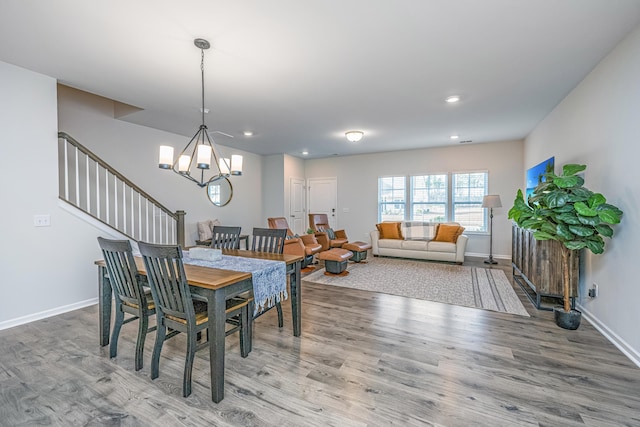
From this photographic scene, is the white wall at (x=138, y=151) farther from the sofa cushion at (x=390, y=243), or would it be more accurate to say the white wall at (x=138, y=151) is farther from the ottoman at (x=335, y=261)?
the sofa cushion at (x=390, y=243)

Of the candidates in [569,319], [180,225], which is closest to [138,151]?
[180,225]

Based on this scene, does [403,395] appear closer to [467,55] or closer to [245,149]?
[467,55]

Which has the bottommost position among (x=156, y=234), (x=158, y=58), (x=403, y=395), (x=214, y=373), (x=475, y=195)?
(x=403, y=395)

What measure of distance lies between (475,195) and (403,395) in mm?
5821

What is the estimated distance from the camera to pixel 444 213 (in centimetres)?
683

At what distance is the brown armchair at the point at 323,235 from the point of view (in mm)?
5909

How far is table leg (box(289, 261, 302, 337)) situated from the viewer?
265 centimetres

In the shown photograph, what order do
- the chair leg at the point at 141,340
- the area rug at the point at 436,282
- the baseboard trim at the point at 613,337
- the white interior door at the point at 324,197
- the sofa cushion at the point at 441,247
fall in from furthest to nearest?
the white interior door at the point at 324,197 → the sofa cushion at the point at 441,247 → the area rug at the point at 436,282 → the baseboard trim at the point at 613,337 → the chair leg at the point at 141,340

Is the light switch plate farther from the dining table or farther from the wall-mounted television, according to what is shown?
the wall-mounted television

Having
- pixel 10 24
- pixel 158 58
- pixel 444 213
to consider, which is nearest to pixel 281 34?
pixel 158 58

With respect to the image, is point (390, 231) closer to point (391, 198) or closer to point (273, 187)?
point (391, 198)

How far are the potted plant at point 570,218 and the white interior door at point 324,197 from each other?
5373 millimetres

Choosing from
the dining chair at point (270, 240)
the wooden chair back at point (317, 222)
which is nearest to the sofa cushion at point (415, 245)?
the wooden chair back at point (317, 222)

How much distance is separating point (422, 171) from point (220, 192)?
16.1 feet
